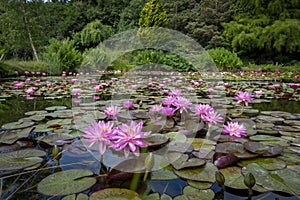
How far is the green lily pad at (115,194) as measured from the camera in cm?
54

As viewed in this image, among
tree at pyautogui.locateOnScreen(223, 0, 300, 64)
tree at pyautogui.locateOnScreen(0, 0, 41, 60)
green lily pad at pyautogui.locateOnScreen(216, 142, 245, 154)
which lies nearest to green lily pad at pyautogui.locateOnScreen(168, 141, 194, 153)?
green lily pad at pyautogui.locateOnScreen(216, 142, 245, 154)

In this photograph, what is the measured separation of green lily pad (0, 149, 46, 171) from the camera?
705 mm

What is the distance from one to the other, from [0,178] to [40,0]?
12.3 metres

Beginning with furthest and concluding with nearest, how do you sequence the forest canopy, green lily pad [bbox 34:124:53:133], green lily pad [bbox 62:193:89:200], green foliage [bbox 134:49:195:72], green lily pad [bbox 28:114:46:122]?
the forest canopy
green foliage [bbox 134:49:195:72]
green lily pad [bbox 28:114:46:122]
green lily pad [bbox 34:124:53:133]
green lily pad [bbox 62:193:89:200]

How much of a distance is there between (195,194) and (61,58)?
6231mm

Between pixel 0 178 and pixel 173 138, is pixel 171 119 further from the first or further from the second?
pixel 0 178

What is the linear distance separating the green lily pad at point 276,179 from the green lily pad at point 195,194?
159 mm

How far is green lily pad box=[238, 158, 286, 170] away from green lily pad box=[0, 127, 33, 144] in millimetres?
888

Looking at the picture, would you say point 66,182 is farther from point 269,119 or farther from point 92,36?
point 92,36

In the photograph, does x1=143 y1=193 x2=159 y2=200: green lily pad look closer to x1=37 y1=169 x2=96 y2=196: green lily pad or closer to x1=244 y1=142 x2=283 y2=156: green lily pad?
x1=37 y1=169 x2=96 y2=196: green lily pad

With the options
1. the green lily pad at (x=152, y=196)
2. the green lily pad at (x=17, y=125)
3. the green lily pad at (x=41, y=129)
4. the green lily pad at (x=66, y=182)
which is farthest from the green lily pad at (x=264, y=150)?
the green lily pad at (x=17, y=125)

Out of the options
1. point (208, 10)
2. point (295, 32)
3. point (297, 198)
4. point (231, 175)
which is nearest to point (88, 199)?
point (231, 175)

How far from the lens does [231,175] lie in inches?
26.6

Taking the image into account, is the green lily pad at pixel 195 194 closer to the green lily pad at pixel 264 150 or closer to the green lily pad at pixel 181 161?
the green lily pad at pixel 181 161
